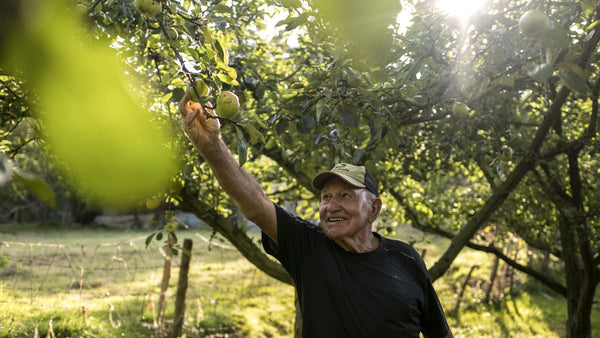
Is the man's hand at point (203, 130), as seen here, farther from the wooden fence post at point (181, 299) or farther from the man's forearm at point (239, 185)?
the wooden fence post at point (181, 299)

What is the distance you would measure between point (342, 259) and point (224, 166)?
0.57m

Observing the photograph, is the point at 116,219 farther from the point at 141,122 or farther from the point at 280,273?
the point at 141,122

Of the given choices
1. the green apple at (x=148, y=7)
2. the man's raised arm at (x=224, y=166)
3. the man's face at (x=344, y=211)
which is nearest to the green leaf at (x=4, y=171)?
the man's raised arm at (x=224, y=166)

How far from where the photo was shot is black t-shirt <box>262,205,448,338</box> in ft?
5.57

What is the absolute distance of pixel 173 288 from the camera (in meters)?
8.31

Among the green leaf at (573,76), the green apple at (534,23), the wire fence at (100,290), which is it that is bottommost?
the wire fence at (100,290)

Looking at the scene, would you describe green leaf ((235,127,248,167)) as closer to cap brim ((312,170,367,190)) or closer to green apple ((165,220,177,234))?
cap brim ((312,170,367,190))

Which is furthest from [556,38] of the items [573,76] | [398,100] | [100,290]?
[100,290]

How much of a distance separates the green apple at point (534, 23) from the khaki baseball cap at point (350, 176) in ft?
2.87

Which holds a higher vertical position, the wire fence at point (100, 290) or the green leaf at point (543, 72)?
the green leaf at point (543, 72)

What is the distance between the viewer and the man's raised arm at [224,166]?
139 cm

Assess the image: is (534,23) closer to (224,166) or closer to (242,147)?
(242,147)

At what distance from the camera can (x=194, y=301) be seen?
284 inches

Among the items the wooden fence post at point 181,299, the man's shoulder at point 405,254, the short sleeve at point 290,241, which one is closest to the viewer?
the short sleeve at point 290,241
